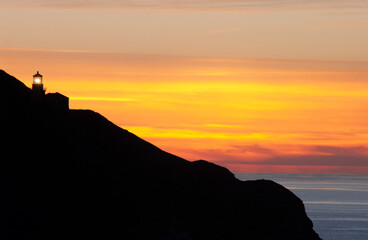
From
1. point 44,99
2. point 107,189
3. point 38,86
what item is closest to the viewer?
point 107,189

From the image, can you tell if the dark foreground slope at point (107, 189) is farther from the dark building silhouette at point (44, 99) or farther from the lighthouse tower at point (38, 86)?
the lighthouse tower at point (38, 86)

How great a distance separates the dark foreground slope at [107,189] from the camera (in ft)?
180

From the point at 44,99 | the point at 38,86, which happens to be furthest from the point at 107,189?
the point at 38,86

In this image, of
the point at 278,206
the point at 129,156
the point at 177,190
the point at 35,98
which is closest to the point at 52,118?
the point at 35,98

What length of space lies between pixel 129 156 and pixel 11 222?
15.9 meters

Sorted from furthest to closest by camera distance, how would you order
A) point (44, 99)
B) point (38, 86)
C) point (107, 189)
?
point (38, 86) < point (44, 99) < point (107, 189)

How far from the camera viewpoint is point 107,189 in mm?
59781

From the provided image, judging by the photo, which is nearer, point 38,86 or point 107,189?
point 107,189

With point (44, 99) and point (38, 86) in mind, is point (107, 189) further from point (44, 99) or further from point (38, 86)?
point (38, 86)

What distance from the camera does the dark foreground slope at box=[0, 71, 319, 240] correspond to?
5488 cm

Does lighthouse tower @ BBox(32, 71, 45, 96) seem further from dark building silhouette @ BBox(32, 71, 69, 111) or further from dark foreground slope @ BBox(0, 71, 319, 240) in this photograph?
dark foreground slope @ BBox(0, 71, 319, 240)

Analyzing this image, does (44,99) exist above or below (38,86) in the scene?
below

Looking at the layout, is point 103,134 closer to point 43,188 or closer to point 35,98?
point 35,98

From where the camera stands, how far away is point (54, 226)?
53.3 metres
